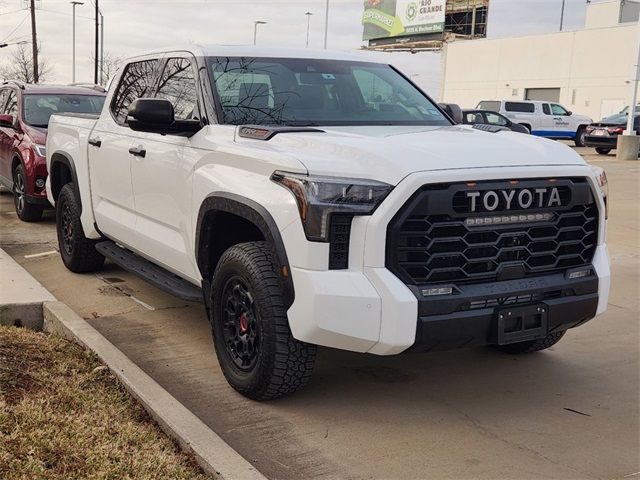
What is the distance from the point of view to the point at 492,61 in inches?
2074

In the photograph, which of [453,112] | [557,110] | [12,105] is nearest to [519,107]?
[557,110]

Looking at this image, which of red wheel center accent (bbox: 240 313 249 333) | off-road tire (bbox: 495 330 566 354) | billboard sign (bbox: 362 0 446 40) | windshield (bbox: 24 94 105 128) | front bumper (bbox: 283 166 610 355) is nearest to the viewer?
front bumper (bbox: 283 166 610 355)

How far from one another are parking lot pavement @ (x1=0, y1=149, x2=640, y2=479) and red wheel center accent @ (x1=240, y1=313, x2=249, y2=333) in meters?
0.41

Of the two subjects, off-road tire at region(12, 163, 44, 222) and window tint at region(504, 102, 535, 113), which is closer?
off-road tire at region(12, 163, 44, 222)

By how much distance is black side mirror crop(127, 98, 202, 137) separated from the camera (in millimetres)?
4586

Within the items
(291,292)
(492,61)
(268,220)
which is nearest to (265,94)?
(268,220)

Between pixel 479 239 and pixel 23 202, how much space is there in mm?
7699

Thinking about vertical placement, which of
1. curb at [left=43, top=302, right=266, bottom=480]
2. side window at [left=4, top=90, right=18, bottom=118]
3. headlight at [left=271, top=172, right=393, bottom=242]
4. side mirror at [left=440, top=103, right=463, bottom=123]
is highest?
side mirror at [left=440, top=103, right=463, bottom=123]

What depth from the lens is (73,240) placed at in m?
6.92

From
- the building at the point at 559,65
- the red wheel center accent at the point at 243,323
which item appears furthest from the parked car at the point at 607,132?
the red wheel center accent at the point at 243,323

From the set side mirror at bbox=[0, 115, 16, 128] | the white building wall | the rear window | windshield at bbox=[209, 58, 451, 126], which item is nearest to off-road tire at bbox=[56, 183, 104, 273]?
windshield at bbox=[209, 58, 451, 126]

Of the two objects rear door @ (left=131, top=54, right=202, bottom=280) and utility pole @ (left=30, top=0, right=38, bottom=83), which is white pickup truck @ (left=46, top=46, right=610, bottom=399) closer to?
rear door @ (left=131, top=54, right=202, bottom=280)

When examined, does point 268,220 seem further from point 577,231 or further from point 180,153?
point 577,231

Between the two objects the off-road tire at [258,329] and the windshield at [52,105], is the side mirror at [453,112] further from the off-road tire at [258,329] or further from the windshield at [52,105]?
the windshield at [52,105]
